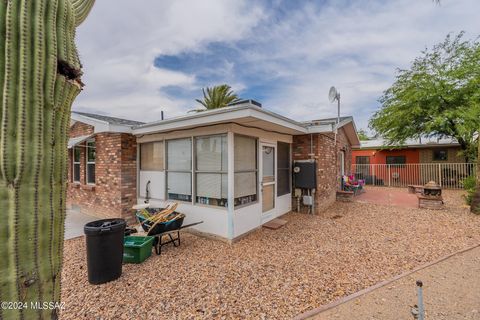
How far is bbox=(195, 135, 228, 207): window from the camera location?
215 inches

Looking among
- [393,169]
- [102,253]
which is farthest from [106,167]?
[393,169]

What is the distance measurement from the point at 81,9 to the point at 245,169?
14.3 ft

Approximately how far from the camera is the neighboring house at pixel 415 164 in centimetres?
1436

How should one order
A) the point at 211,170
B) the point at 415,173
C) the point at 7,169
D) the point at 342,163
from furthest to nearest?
the point at 415,173 → the point at 342,163 → the point at 211,170 → the point at 7,169

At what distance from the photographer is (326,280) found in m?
3.61

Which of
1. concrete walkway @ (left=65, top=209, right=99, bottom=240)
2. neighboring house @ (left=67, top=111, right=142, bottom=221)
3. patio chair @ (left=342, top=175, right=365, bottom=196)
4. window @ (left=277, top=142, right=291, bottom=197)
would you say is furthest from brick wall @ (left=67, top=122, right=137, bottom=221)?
patio chair @ (left=342, top=175, right=365, bottom=196)

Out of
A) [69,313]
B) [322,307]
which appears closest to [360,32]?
[322,307]

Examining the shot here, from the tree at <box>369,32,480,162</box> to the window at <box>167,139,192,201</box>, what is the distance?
1449 cm

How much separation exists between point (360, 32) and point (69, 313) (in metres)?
9.57

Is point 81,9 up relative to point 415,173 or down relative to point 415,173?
up

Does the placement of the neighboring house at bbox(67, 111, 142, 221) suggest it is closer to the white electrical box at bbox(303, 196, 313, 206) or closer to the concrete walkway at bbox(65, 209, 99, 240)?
the concrete walkway at bbox(65, 209, 99, 240)

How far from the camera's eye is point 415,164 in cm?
1491

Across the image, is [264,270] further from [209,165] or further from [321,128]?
[321,128]

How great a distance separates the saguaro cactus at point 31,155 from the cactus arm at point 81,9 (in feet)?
1.62
